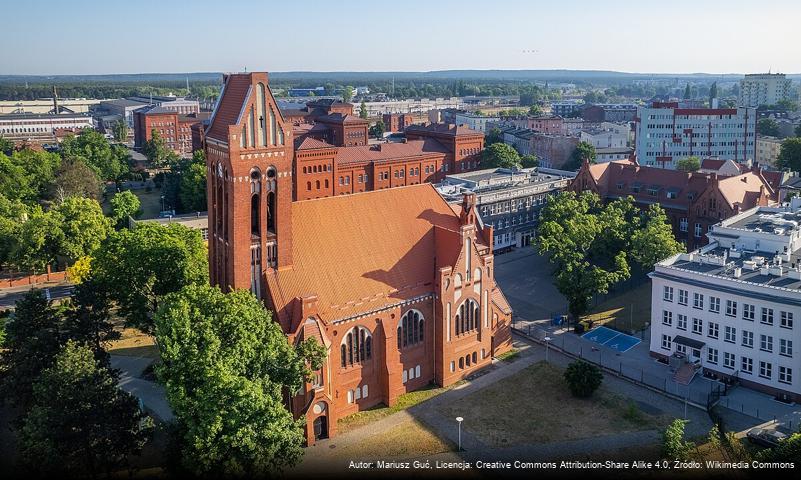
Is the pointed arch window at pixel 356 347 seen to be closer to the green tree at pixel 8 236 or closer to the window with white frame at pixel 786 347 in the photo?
the window with white frame at pixel 786 347

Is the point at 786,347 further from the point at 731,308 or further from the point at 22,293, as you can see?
the point at 22,293

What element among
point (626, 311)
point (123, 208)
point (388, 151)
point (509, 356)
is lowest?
point (509, 356)

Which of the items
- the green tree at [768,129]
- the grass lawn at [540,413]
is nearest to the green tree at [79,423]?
the grass lawn at [540,413]

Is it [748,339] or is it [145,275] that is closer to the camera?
[748,339]

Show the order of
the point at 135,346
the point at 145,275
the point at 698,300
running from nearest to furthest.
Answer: the point at 145,275 < the point at 698,300 < the point at 135,346

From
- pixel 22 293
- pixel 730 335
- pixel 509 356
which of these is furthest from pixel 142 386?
pixel 730 335

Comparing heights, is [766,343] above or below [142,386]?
above
